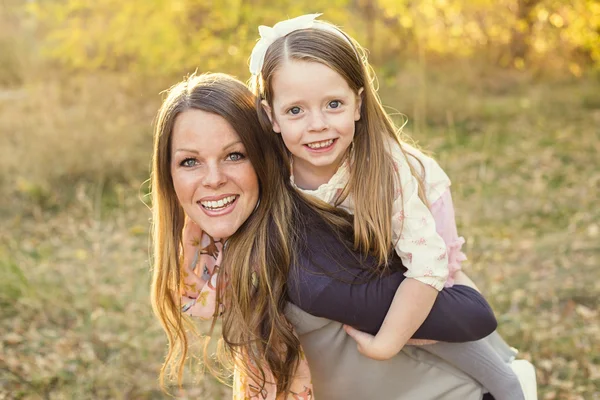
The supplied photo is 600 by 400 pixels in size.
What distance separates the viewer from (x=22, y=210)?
6.12m

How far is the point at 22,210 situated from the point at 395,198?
194 inches

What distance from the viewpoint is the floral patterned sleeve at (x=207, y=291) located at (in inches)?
85.5

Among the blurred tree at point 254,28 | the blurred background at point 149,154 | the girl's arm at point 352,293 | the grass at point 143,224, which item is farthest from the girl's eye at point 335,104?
the blurred tree at point 254,28

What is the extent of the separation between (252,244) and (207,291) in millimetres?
247

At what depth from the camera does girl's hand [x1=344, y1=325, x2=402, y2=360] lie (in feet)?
6.40

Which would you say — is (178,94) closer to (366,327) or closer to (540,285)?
(366,327)

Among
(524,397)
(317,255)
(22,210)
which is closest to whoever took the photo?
(317,255)

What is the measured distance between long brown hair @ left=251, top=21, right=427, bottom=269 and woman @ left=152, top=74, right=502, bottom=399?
7cm

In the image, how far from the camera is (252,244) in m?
2.05

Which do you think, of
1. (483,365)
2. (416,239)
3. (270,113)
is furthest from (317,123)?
(483,365)

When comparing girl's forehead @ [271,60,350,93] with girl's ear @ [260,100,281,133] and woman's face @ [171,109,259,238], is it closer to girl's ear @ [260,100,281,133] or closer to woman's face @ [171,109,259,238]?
girl's ear @ [260,100,281,133]

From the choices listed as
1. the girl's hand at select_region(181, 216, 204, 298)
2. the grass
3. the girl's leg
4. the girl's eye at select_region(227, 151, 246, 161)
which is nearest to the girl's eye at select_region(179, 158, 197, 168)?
the girl's eye at select_region(227, 151, 246, 161)

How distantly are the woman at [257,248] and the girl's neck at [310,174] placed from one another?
5 cm

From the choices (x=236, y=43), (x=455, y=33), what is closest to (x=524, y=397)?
(x=236, y=43)
